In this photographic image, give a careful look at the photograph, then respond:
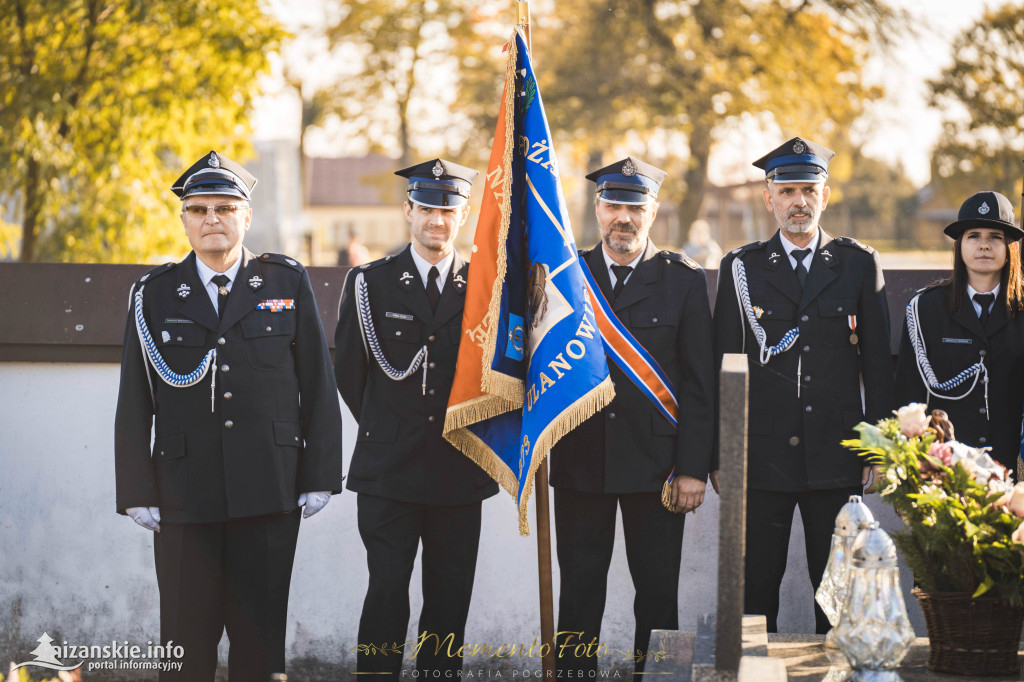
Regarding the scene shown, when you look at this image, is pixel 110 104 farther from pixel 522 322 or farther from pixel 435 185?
pixel 522 322

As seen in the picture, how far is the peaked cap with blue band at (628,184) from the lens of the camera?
151 inches

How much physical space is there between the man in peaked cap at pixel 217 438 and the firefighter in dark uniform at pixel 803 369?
160 centimetres

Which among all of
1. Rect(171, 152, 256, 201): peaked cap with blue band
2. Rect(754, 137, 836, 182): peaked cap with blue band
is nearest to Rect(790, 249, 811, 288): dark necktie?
Rect(754, 137, 836, 182): peaked cap with blue band

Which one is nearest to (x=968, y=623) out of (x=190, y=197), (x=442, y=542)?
(x=442, y=542)

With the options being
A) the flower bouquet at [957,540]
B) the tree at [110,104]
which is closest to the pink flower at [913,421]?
the flower bouquet at [957,540]

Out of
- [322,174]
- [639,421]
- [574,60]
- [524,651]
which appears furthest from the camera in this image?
[322,174]

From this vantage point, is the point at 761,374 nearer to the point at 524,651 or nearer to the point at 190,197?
the point at 524,651

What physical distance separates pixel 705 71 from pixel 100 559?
57.0 feet

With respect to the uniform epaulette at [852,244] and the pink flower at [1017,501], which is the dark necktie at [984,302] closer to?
the uniform epaulette at [852,244]

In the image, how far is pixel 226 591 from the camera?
3.63 meters

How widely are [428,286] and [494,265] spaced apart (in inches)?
13.7

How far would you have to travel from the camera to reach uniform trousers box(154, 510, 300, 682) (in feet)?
11.7

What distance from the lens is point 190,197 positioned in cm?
357

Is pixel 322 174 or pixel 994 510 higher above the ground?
pixel 322 174
